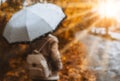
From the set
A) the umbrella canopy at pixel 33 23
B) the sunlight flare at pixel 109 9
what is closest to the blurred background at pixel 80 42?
the sunlight flare at pixel 109 9

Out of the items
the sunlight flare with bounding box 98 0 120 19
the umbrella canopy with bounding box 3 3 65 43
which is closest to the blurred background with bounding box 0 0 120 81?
the sunlight flare with bounding box 98 0 120 19

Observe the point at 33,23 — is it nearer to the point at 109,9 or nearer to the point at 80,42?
the point at 80,42

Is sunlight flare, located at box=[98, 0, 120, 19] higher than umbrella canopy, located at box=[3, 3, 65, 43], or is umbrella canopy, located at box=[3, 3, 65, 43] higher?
umbrella canopy, located at box=[3, 3, 65, 43]

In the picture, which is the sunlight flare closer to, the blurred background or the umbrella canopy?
the blurred background

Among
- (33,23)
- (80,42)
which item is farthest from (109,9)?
(33,23)

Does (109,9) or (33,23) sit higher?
(33,23)

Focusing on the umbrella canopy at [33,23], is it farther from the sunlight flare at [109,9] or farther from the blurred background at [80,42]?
the sunlight flare at [109,9]

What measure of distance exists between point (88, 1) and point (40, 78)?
3.16 meters

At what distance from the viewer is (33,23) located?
3650 millimetres

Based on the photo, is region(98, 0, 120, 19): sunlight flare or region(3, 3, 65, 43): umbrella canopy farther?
region(98, 0, 120, 19): sunlight flare

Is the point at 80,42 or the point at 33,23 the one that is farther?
the point at 80,42

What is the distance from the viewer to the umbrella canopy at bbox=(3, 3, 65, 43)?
361 cm

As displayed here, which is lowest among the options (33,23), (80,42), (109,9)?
(80,42)

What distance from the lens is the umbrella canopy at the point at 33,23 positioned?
11.8 feet
